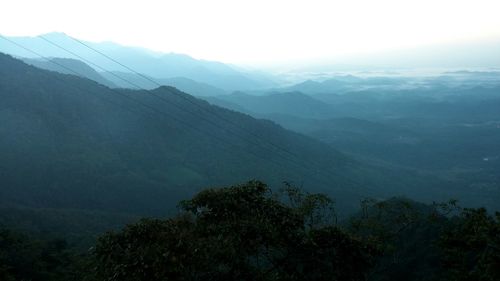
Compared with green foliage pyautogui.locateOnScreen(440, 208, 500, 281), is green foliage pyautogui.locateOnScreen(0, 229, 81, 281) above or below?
below

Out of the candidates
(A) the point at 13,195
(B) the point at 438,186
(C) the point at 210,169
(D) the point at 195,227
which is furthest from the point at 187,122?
(D) the point at 195,227

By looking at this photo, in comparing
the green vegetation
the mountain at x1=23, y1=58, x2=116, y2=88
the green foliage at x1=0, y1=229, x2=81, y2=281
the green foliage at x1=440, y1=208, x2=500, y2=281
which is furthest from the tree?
the mountain at x1=23, y1=58, x2=116, y2=88

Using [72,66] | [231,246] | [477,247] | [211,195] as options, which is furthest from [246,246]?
[72,66]

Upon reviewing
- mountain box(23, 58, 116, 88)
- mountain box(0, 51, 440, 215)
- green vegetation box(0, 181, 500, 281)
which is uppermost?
mountain box(23, 58, 116, 88)

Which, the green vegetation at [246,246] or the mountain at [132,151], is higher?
the green vegetation at [246,246]

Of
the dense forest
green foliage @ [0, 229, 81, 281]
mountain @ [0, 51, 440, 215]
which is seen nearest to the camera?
the dense forest

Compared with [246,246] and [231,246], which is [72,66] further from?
[231,246]

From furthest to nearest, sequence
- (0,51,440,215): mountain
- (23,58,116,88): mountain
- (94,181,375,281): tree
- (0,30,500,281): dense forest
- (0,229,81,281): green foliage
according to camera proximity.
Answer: (23,58,116,88): mountain
(0,51,440,215): mountain
(0,229,81,281): green foliage
(0,30,500,281): dense forest
(94,181,375,281): tree

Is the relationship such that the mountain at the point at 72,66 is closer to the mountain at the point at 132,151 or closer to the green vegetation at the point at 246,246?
the mountain at the point at 132,151

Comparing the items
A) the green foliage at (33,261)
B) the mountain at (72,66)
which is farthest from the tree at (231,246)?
the mountain at (72,66)

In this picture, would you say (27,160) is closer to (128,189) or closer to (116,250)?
(128,189)

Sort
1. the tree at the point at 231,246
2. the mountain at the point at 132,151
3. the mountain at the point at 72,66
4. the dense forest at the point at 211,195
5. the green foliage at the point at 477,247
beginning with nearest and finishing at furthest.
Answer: the tree at the point at 231,246 → the green foliage at the point at 477,247 → the dense forest at the point at 211,195 → the mountain at the point at 132,151 → the mountain at the point at 72,66

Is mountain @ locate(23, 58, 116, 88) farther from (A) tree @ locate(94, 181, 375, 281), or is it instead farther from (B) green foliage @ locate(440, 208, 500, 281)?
(B) green foliage @ locate(440, 208, 500, 281)

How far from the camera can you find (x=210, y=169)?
335ft
